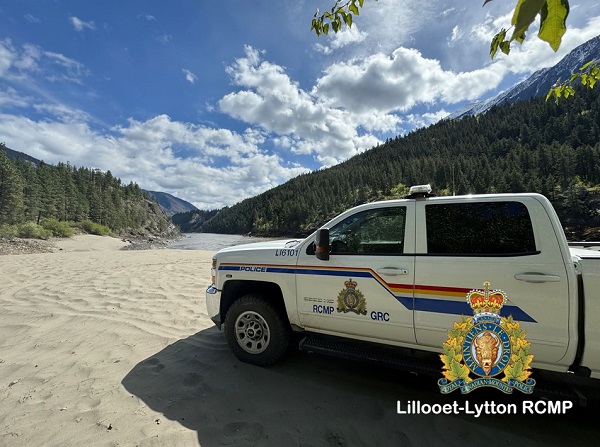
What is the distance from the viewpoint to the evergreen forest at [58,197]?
46781 millimetres

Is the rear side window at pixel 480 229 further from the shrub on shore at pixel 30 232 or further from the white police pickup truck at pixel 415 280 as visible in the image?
the shrub on shore at pixel 30 232

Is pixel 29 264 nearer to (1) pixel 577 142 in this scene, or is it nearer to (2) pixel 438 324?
(2) pixel 438 324

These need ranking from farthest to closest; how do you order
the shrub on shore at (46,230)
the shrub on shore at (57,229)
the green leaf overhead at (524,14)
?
the shrub on shore at (57,229), the shrub on shore at (46,230), the green leaf overhead at (524,14)

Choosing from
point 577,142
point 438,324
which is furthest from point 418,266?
point 577,142

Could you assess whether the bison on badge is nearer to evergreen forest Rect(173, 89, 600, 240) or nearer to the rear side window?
the rear side window

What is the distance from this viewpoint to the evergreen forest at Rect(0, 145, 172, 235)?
4678 centimetres

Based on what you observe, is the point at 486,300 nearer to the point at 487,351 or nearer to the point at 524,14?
the point at 487,351

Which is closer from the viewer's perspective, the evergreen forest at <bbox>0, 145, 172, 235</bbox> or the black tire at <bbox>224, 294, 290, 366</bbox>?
the black tire at <bbox>224, 294, 290, 366</bbox>

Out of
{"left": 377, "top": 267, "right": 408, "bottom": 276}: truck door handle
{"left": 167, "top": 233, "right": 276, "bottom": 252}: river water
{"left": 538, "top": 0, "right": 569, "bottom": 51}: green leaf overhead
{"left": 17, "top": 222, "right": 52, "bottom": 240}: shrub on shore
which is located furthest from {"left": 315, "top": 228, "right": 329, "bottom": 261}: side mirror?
{"left": 17, "top": 222, "right": 52, "bottom": 240}: shrub on shore
